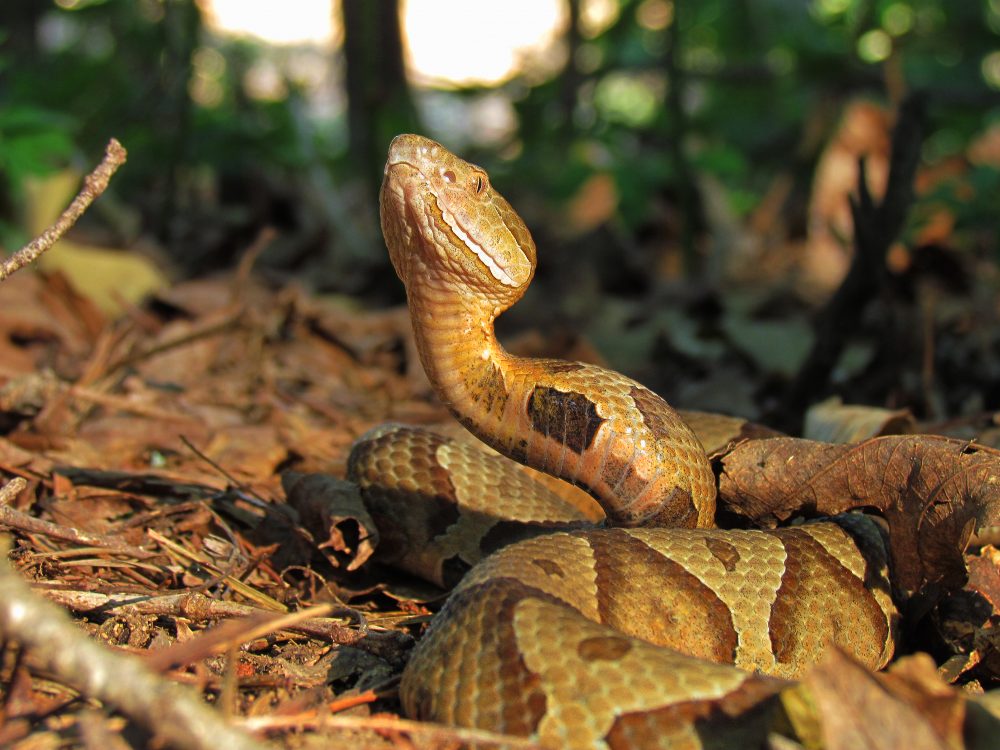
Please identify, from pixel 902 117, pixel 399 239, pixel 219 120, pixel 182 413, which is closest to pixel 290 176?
pixel 219 120

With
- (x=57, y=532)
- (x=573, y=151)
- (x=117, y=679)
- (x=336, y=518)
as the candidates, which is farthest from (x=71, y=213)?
(x=573, y=151)

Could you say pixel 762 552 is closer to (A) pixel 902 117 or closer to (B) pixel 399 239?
(B) pixel 399 239

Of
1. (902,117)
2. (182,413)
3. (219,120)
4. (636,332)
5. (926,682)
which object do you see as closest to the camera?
(926,682)

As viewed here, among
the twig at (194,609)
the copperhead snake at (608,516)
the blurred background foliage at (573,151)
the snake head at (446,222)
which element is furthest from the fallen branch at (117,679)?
the blurred background foliage at (573,151)

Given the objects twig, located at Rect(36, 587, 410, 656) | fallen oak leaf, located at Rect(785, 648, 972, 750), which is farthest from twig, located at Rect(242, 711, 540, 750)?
fallen oak leaf, located at Rect(785, 648, 972, 750)

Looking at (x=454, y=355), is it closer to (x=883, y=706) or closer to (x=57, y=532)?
(x=57, y=532)

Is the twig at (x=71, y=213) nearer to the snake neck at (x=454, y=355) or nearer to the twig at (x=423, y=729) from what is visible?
the snake neck at (x=454, y=355)

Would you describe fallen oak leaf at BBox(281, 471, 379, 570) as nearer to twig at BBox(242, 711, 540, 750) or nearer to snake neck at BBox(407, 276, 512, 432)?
snake neck at BBox(407, 276, 512, 432)
